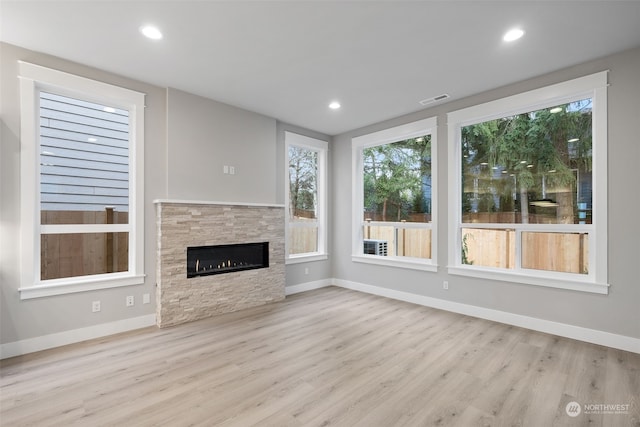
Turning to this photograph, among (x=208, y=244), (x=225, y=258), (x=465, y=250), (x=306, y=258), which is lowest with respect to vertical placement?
(x=306, y=258)

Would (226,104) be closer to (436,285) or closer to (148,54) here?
(148,54)

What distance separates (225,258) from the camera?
4285mm

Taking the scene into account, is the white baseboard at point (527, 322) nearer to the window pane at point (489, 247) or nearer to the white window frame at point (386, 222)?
the white window frame at point (386, 222)

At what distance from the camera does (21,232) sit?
9.62 ft

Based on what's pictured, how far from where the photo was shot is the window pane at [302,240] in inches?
213

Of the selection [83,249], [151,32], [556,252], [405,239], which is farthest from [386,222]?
[83,249]

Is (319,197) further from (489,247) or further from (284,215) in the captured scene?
(489,247)

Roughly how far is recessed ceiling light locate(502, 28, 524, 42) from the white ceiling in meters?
0.06

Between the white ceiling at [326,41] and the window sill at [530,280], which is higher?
the white ceiling at [326,41]

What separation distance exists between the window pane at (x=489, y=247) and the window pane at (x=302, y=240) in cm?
262

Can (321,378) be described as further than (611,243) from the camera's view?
No

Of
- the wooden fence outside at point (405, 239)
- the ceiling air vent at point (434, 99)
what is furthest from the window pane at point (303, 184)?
the ceiling air vent at point (434, 99)

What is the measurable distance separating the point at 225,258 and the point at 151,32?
277 centimetres

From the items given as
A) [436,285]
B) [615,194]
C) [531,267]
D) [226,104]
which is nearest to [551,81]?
[615,194]
